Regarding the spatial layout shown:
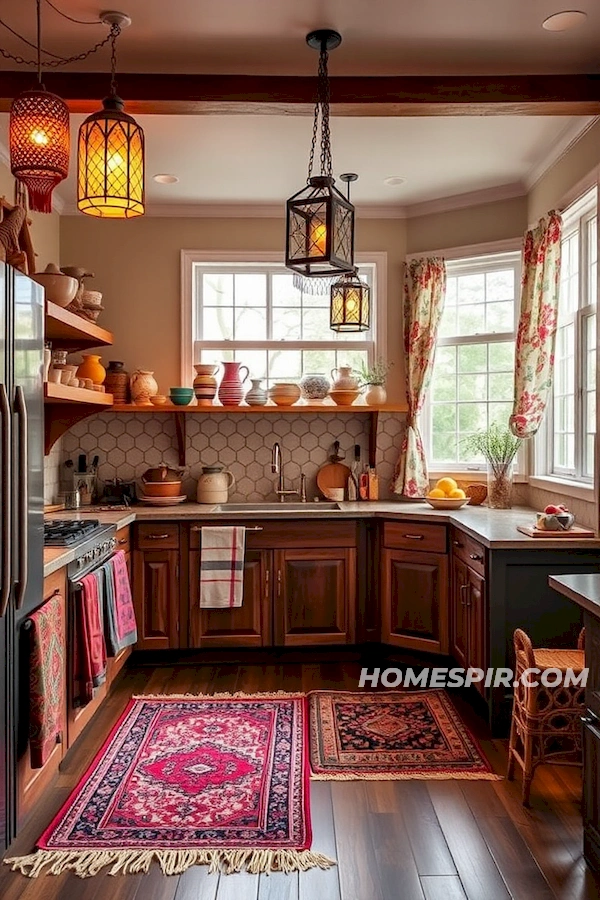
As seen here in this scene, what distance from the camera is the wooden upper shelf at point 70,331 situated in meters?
3.43

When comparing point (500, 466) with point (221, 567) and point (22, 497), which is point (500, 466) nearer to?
point (221, 567)

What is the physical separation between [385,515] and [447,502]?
378 millimetres

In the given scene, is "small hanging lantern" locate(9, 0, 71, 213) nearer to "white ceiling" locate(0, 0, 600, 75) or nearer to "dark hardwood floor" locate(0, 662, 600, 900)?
"white ceiling" locate(0, 0, 600, 75)

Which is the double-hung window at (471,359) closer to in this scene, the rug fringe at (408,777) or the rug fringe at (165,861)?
the rug fringe at (408,777)

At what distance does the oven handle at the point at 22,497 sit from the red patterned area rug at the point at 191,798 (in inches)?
34.0

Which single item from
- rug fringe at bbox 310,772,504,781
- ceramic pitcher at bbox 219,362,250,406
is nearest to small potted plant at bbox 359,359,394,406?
ceramic pitcher at bbox 219,362,250,406

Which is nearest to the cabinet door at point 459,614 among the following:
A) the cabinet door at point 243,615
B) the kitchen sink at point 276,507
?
the kitchen sink at point 276,507

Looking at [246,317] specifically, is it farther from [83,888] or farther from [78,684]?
[83,888]

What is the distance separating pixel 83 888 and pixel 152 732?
1.17m

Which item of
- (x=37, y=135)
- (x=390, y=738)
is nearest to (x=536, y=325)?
(x=390, y=738)

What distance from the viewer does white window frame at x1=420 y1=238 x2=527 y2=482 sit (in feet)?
15.6

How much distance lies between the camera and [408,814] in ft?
8.93

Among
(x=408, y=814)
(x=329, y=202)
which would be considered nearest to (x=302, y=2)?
(x=329, y=202)

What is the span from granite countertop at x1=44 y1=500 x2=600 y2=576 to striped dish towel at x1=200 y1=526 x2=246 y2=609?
0.11 meters
